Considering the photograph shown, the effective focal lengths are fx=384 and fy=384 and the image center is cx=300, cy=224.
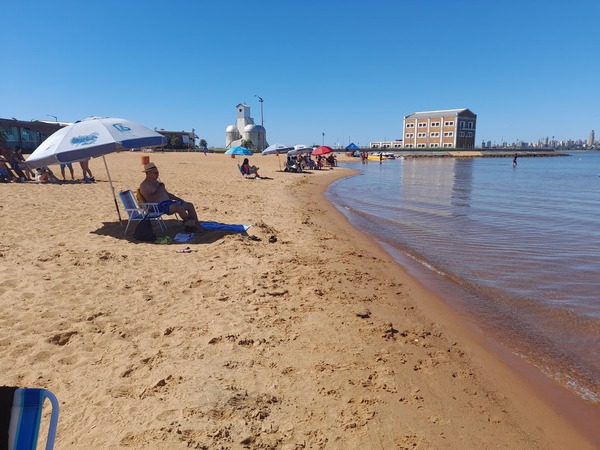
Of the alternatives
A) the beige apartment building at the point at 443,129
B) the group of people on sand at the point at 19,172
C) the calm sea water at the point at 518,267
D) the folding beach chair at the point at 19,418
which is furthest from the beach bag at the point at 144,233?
the beige apartment building at the point at 443,129

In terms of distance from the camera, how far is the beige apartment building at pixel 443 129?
373ft

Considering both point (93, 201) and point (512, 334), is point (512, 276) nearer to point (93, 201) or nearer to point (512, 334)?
point (512, 334)

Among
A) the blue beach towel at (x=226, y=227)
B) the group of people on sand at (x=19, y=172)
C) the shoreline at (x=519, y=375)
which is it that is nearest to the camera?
the shoreline at (x=519, y=375)

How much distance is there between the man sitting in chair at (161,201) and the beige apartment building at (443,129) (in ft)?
388

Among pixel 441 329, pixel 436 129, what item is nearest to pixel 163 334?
→ pixel 441 329

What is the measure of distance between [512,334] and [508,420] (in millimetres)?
1737

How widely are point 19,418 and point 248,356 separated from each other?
2089mm

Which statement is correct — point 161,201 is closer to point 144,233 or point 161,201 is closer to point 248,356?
point 144,233

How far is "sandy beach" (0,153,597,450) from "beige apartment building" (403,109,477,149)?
11981 cm

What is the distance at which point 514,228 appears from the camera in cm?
1030

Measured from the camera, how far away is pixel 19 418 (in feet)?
4.63

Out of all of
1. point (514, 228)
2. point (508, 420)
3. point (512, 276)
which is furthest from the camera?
point (514, 228)

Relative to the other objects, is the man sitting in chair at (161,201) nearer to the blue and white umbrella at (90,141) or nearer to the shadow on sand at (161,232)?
the shadow on sand at (161,232)

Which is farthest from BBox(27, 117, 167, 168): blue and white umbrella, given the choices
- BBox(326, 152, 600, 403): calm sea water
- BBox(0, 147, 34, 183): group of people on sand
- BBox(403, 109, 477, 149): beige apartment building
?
BBox(403, 109, 477, 149): beige apartment building
